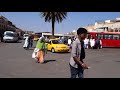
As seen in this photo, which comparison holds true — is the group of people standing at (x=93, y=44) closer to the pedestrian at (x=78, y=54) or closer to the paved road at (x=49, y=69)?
the paved road at (x=49, y=69)

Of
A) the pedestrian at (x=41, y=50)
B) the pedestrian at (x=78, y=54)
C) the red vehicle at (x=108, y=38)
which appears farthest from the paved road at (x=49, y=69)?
the red vehicle at (x=108, y=38)

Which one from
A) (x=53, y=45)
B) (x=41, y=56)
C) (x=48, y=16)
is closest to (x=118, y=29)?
(x=48, y=16)

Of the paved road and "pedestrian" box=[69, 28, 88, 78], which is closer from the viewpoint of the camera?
"pedestrian" box=[69, 28, 88, 78]

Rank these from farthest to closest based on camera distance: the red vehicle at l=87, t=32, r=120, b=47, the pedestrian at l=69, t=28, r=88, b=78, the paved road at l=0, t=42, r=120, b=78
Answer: the red vehicle at l=87, t=32, r=120, b=47 < the paved road at l=0, t=42, r=120, b=78 < the pedestrian at l=69, t=28, r=88, b=78

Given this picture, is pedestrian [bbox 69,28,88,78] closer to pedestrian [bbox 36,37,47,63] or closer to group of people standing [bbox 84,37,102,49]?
pedestrian [bbox 36,37,47,63]

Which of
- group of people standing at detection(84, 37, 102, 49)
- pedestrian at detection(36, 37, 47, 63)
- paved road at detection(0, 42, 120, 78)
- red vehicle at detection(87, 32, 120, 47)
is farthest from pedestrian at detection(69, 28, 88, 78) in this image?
red vehicle at detection(87, 32, 120, 47)

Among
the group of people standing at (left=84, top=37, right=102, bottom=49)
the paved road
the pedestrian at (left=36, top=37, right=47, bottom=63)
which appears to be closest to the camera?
the paved road

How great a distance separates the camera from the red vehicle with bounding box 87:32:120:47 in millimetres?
44469

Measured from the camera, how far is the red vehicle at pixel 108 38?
4447 cm

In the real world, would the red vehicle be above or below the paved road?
above

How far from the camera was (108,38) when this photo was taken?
44781 mm

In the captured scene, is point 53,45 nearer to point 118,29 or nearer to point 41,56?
point 41,56

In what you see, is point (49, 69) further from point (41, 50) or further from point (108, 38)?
point (108, 38)
